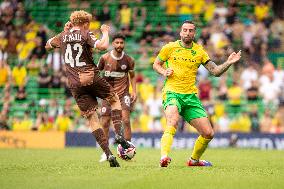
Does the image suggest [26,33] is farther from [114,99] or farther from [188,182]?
[188,182]

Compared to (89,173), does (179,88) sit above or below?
above

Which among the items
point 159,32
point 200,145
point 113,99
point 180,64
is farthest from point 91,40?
point 159,32

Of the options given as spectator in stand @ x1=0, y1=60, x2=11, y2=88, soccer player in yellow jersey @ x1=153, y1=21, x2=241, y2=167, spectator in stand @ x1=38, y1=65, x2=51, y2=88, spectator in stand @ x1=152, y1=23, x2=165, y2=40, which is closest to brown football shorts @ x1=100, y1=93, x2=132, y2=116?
soccer player in yellow jersey @ x1=153, y1=21, x2=241, y2=167

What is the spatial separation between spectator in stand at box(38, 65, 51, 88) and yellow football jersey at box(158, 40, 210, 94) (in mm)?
14353

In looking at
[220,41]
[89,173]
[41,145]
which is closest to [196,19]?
[220,41]

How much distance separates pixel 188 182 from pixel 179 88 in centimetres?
334

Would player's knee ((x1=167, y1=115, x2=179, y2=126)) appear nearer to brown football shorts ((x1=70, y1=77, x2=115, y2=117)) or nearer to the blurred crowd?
brown football shorts ((x1=70, y1=77, x2=115, y2=117))

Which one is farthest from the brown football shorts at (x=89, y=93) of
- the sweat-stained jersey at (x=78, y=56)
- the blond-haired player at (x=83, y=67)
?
the sweat-stained jersey at (x=78, y=56)

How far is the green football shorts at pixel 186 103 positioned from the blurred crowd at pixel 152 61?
11933 millimetres

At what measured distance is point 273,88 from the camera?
87.2 feet

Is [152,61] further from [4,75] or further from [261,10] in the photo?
[4,75]

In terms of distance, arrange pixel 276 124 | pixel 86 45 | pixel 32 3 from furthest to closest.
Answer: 1. pixel 32 3
2. pixel 276 124
3. pixel 86 45

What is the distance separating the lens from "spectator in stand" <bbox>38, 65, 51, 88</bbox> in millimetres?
28266

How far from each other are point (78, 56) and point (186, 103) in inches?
79.2
